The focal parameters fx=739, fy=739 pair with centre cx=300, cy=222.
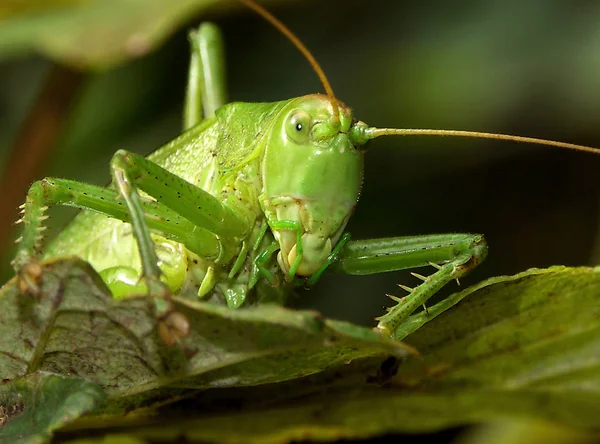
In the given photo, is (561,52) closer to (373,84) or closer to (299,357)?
(373,84)

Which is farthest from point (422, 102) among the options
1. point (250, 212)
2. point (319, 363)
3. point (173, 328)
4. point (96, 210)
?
point (173, 328)

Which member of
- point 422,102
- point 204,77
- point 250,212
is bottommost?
point 250,212

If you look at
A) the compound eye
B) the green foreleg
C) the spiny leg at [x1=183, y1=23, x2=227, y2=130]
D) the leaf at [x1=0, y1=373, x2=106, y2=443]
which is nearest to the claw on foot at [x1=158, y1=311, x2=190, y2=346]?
the leaf at [x1=0, y1=373, x2=106, y2=443]

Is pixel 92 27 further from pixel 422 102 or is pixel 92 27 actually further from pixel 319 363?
pixel 319 363

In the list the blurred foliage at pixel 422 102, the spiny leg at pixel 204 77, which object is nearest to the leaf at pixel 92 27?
the blurred foliage at pixel 422 102

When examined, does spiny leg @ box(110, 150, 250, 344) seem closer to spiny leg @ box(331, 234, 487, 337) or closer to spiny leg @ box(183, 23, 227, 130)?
spiny leg @ box(331, 234, 487, 337)

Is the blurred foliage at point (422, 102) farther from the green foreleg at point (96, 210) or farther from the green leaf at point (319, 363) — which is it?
the green leaf at point (319, 363)
